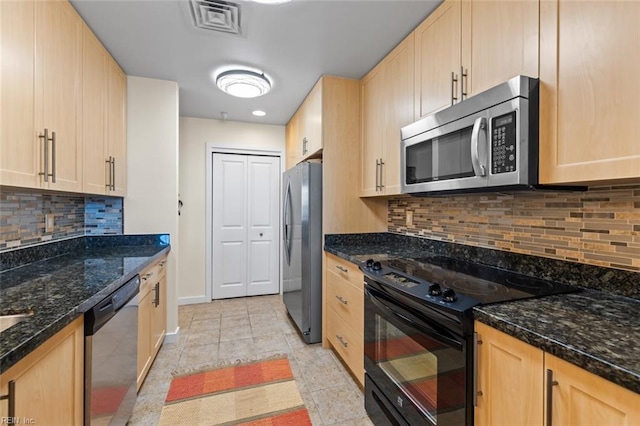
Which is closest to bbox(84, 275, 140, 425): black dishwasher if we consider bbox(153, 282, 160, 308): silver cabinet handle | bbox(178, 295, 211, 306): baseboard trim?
bbox(153, 282, 160, 308): silver cabinet handle

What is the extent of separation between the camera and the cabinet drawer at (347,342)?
1.94 m

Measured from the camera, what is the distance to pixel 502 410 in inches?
36.7

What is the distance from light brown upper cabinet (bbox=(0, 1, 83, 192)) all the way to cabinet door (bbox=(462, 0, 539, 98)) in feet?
6.82

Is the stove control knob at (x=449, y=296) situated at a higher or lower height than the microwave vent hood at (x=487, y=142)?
lower

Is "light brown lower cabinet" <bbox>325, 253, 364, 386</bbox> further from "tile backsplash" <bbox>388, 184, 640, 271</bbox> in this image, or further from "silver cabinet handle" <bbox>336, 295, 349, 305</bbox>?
"tile backsplash" <bbox>388, 184, 640, 271</bbox>

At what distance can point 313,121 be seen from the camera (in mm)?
2791

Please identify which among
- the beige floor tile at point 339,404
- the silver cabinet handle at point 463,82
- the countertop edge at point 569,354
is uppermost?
the silver cabinet handle at point 463,82

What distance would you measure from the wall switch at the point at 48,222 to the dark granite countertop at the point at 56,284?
16cm

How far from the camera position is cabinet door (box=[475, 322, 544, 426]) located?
33.0 inches

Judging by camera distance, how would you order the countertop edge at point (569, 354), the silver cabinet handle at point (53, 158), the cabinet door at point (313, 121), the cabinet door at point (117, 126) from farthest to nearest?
the cabinet door at point (313, 121)
the cabinet door at point (117, 126)
the silver cabinet handle at point (53, 158)
the countertop edge at point (569, 354)

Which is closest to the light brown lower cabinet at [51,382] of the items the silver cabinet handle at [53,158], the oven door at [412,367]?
the silver cabinet handle at [53,158]

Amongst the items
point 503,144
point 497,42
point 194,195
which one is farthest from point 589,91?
point 194,195

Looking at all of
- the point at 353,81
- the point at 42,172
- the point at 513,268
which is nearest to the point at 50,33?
the point at 42,172

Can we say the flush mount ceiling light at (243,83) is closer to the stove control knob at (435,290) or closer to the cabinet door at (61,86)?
the cabinet door at (61,86)
